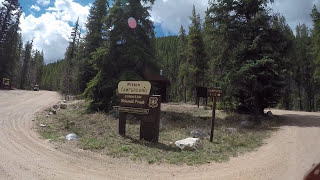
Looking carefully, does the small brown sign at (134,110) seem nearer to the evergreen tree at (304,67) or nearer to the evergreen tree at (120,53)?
the evergreen tree at (120,53)

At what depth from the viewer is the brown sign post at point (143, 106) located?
11258mm

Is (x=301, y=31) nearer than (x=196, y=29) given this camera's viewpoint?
No

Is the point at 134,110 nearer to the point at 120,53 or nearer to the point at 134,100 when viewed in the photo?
the point at 134,100

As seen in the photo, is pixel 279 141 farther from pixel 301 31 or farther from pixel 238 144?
pixel 301 31

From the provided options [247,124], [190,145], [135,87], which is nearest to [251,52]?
[247,124]

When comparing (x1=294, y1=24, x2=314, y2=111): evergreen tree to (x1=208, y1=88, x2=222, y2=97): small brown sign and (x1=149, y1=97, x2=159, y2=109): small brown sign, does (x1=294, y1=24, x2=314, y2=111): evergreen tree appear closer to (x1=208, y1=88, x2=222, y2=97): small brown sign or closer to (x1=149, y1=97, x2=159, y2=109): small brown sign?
(x1=208, y1=88, x2=222, y2=97): small brown sign

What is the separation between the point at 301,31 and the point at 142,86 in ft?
162

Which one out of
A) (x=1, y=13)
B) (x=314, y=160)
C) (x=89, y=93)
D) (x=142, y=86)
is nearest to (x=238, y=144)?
(x=314, y=160)

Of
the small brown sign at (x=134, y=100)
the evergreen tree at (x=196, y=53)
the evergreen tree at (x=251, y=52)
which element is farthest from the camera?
the evergreen tree at (x=196, y=53)

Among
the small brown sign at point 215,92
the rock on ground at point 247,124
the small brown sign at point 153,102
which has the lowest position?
the rock on ground at point 247,124

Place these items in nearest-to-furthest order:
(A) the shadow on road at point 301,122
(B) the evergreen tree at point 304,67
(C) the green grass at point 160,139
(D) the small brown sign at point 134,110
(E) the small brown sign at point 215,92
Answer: (C) the green grass at point 160,139 < (D) the small brown sign at point 134,110 < (E) the small brown sign at point 215,92 < (A) the shadow on road at point 301,122 < (B) the evergreen tree at point 304,67

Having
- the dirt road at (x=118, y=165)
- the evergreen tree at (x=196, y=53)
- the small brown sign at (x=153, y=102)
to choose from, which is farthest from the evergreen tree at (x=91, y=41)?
the dirt road at (x=118, y=165)

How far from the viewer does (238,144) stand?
1114 centimetres

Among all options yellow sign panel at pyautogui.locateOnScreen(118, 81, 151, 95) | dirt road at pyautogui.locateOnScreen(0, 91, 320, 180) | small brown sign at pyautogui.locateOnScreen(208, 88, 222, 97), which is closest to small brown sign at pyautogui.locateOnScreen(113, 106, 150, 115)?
yellow sign panel at pyautogui.locateOnScreen(118, 81, 151, 95)
